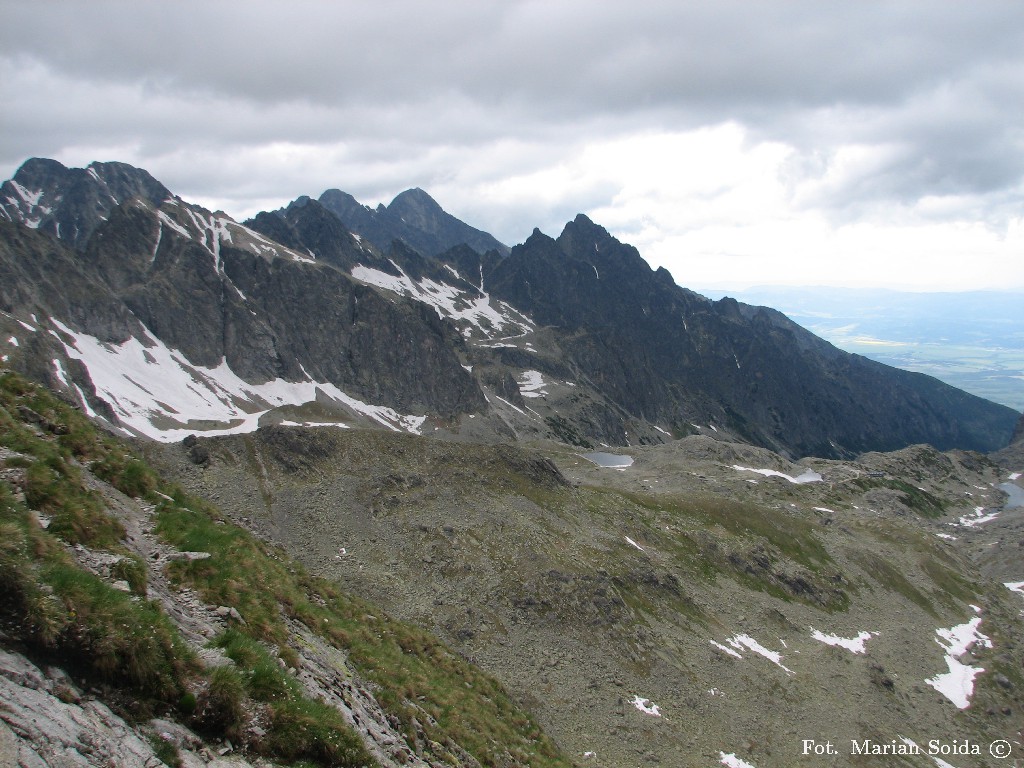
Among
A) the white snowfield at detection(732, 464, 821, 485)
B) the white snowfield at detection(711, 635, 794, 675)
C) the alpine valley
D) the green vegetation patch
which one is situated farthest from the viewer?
the white snowfield at detection(732, 464, 821, 485)

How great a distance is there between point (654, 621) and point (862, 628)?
111ft

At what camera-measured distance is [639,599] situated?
57.3 meters

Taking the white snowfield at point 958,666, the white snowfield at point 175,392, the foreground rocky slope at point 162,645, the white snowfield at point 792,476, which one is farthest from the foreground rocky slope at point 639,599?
the white snowfield at point 175,392

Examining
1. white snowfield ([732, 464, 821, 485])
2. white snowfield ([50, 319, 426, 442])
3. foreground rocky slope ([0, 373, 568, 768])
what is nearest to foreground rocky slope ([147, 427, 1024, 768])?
foreground rocky slope ([0, 373, 568, 768])

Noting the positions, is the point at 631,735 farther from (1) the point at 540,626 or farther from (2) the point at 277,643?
(2) the point at 277,643

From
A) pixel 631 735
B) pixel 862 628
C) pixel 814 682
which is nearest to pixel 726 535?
pixel 862 628

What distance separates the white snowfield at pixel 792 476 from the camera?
148 meters

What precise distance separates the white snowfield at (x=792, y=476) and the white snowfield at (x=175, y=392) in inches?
3910

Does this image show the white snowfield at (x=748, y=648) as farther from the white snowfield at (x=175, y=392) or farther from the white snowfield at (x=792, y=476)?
the white snowfield at (x=175, y=392)

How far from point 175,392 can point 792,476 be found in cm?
16279

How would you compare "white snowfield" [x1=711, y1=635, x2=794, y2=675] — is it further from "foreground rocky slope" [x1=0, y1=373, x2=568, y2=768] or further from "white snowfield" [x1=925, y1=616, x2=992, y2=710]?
"foreground rocky slope" [x1=0, y1=373, x2=568, y2=768]

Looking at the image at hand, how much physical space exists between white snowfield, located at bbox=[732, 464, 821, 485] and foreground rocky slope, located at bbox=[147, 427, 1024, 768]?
50087 millimetres

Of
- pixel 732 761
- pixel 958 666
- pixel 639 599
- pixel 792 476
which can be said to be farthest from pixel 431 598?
pixel 792 476

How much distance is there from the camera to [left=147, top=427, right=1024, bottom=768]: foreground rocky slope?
44.1 metres
